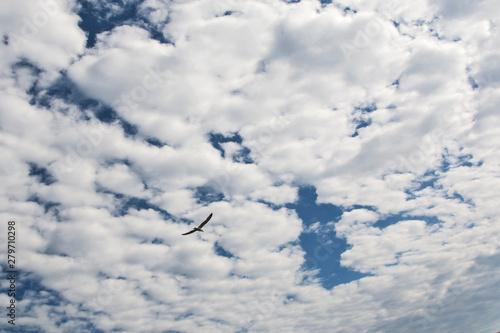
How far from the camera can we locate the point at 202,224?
39.7 metres
